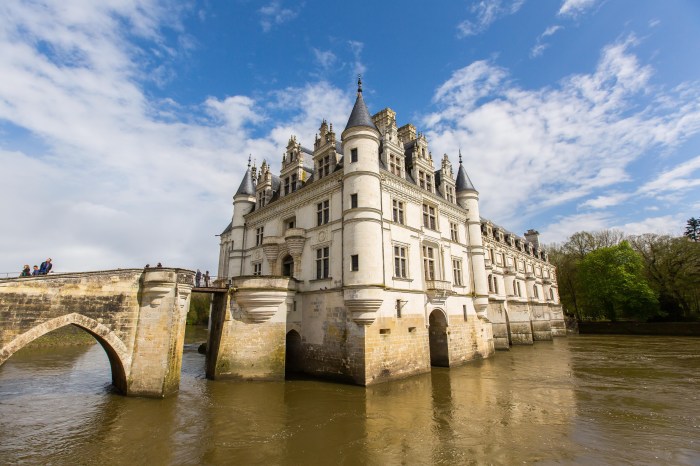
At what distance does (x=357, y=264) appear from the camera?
19.1 m

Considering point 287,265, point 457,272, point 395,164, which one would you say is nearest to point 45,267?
point 287,265

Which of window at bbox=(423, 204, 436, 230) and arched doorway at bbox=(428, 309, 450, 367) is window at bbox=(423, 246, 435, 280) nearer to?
window at bbox=(423, 204, 436, 230)

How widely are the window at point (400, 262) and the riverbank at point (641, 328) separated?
150 ft

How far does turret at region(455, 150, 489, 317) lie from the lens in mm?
27594

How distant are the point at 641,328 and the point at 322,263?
5045cm

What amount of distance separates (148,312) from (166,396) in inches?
148

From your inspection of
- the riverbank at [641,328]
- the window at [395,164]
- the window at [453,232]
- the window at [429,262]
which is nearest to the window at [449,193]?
the window at [453,232]

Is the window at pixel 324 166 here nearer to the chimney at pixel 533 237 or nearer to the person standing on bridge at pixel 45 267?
the person standing on bridge at pixel 45 267

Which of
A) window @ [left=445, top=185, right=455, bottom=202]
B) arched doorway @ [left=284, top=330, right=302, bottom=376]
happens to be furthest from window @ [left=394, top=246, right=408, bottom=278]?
window @ [left=445, top=185, right=455, bottom=202]

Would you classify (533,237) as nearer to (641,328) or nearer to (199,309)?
(641,328)

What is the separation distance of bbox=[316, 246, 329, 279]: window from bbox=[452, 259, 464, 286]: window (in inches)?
405

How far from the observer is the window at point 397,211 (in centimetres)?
2219

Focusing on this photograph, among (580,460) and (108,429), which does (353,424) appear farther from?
(108,429)

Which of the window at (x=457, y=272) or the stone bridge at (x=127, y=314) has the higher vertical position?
the window at (x=457, y=272)
